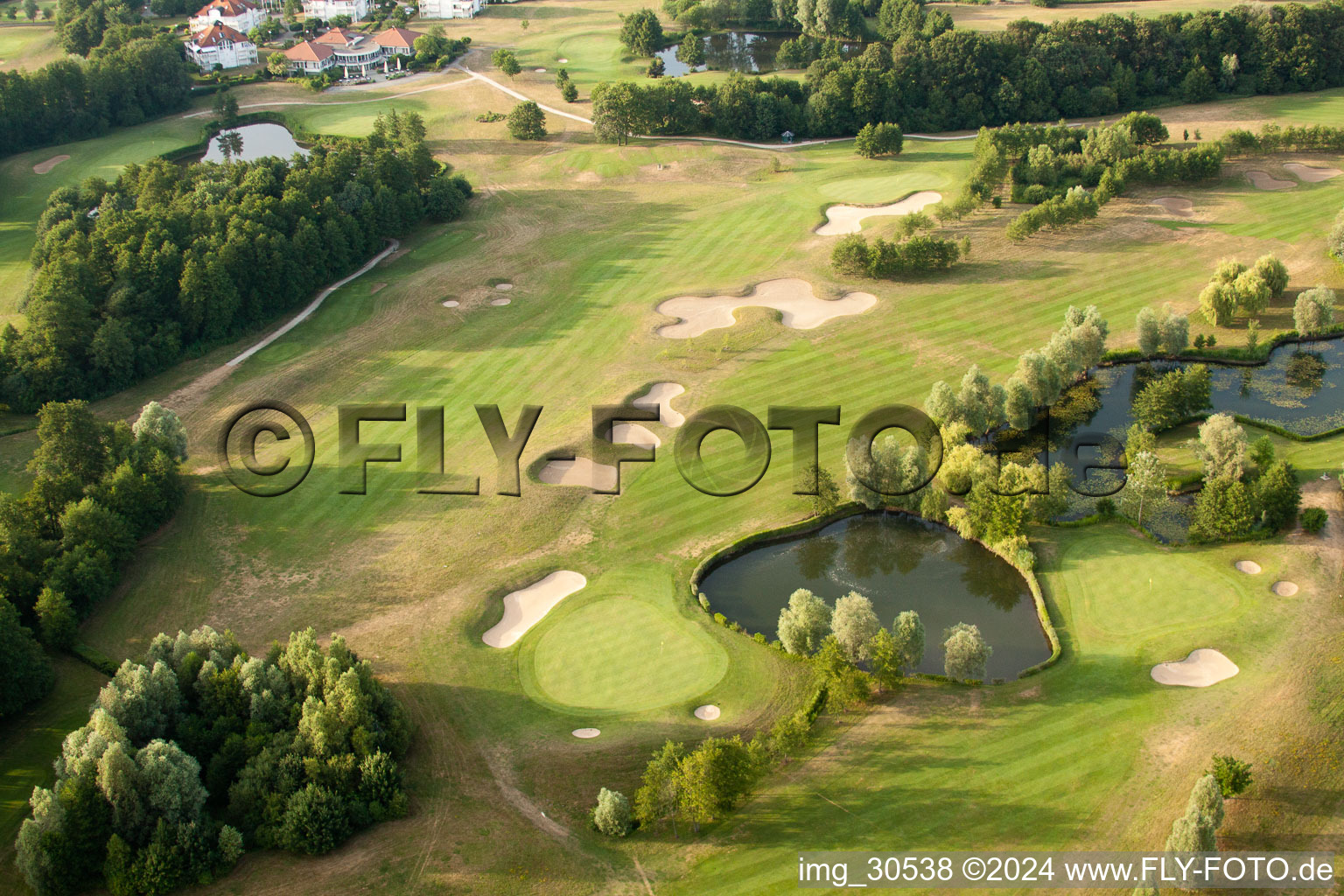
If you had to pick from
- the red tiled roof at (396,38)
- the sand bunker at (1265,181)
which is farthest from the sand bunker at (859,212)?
the red tiled roof at (396,38)

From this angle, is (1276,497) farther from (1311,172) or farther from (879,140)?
(879,140)

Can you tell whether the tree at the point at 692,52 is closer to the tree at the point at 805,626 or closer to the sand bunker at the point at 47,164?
the sand bunker at the point at 47,164

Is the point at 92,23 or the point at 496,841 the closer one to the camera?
the point at 496,841

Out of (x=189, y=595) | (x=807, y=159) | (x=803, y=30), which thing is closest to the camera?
(x=189, y=595)

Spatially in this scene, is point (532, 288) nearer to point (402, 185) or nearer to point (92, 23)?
point (402, 185)

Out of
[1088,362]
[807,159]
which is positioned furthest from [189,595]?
[807,159]

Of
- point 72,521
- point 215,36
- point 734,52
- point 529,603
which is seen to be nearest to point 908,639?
point 529,603
